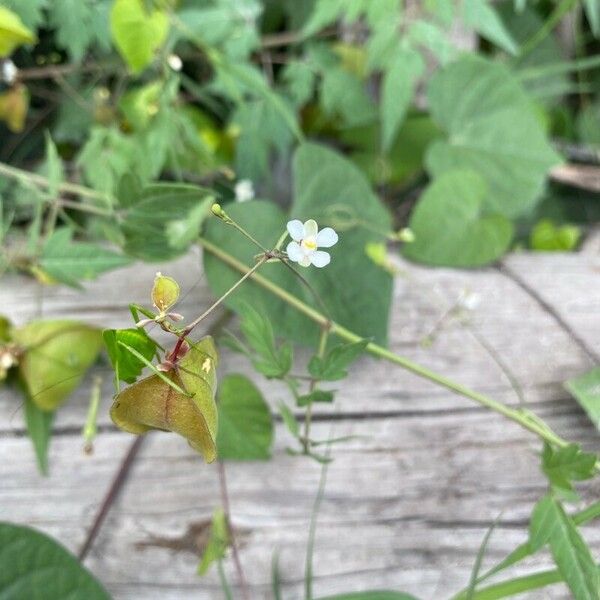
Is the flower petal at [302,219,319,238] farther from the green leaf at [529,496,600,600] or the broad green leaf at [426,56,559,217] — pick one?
the broad green leaf at [426,56,559,217]

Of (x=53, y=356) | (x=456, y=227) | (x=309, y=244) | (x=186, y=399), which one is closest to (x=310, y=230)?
(x=309, y=244)

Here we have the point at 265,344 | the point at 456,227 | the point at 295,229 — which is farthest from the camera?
the point at 456,227

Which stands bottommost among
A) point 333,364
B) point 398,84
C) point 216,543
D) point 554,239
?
point 216,543

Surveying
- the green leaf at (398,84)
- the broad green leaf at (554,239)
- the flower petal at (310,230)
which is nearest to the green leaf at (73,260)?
the flower petal at (310,230)

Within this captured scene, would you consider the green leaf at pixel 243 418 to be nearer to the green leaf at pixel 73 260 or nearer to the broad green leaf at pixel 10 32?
the green leaf at pixel 73 260

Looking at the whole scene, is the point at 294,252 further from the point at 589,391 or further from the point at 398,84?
the point at 398,84

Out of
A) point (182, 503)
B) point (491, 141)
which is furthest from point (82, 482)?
point (491, 141)

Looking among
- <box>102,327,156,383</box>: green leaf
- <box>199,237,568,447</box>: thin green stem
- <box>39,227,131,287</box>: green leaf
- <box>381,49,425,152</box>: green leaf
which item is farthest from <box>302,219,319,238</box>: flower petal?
<box>381,49,425,152</box>: green leaf
